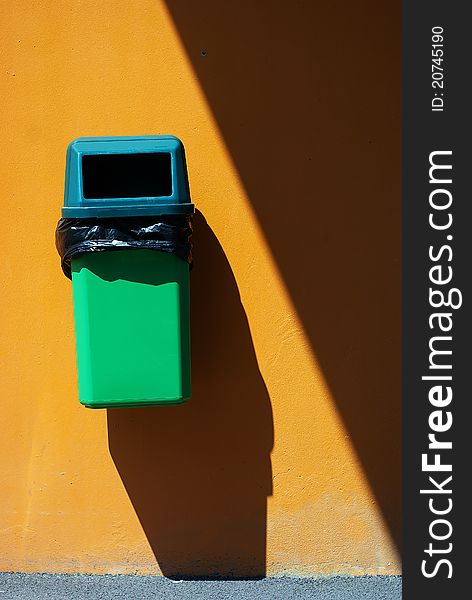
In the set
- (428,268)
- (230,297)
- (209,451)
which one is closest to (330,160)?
(428,268)

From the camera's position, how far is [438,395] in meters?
3.57

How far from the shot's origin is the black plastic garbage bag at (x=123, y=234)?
3.20m

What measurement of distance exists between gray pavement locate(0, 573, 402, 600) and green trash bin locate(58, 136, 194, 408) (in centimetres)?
A: 91

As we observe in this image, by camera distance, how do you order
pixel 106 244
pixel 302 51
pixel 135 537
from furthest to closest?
pixel 135 537
pixel 302 51
pixel 106 244

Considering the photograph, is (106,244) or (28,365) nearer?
(106,244)

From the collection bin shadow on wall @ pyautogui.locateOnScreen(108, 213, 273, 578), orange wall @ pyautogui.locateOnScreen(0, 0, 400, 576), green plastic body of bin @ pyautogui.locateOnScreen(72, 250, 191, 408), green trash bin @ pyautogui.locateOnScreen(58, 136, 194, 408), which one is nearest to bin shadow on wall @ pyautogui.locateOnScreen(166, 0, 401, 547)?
orange wall @ pyautogui.locateOnScreen(0, 0, 400, 576)

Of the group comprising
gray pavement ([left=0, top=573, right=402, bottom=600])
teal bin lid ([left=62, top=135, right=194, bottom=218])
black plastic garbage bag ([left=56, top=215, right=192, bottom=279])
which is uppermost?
teal bin lid ([left=62, top=135, right=194, bottom=218])

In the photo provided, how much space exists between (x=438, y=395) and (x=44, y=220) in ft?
6.07

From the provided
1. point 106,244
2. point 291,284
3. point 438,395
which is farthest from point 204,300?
point 438,395

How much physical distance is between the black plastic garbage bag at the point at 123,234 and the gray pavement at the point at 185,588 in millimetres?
1484

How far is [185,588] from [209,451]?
608mm

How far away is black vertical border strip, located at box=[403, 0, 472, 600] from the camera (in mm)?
3490

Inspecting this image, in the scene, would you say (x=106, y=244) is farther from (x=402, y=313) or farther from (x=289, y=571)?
(x=289, y=571)

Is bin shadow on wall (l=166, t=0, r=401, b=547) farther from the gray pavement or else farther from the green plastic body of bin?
the green plastic body of bin
